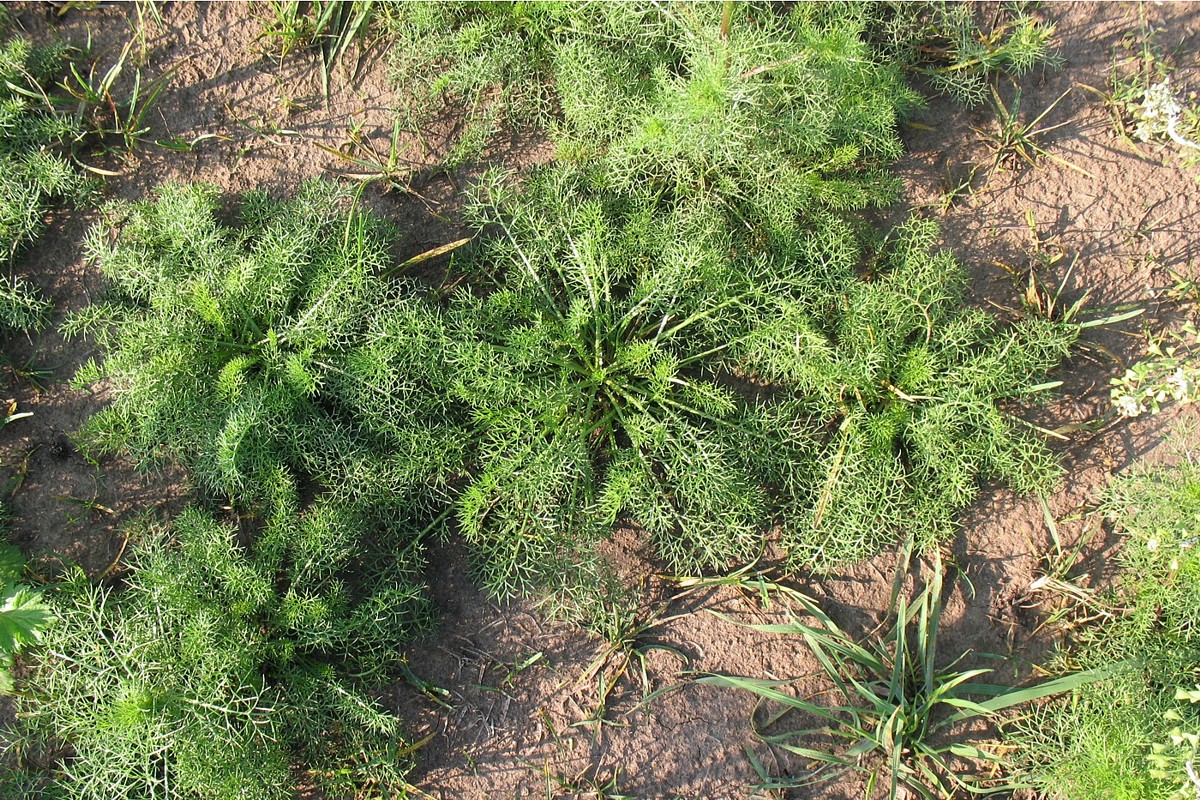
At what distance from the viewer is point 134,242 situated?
321cm

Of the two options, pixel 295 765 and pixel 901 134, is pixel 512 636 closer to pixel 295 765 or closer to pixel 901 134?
pixel 295 765

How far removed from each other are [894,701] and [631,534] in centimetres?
Answer: 107

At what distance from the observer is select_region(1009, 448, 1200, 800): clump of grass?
2.95 metres

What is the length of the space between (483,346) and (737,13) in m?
1.49

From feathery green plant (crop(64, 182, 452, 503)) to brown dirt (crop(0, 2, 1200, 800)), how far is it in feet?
0.83

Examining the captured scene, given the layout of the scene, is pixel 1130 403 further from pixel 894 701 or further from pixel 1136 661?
pixel 894 701

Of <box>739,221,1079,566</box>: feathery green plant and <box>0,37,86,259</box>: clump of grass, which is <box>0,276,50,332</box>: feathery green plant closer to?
<box>0,37,86,259</box>: clump of grass

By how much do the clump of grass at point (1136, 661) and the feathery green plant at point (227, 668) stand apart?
222 cm

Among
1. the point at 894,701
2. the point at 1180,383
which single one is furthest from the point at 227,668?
the point at 1180,383

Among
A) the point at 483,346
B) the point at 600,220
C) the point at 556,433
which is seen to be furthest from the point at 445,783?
the point at 600,220

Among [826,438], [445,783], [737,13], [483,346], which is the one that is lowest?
[445,783]

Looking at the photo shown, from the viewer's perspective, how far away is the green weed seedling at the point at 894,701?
3104 mm

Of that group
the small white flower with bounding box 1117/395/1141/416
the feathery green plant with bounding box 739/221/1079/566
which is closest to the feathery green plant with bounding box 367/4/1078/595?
the feathery green plant with bounding box 739/221/1079/566

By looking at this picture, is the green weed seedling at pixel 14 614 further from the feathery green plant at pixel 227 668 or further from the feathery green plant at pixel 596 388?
the feathery green plant at pixel 596 388
